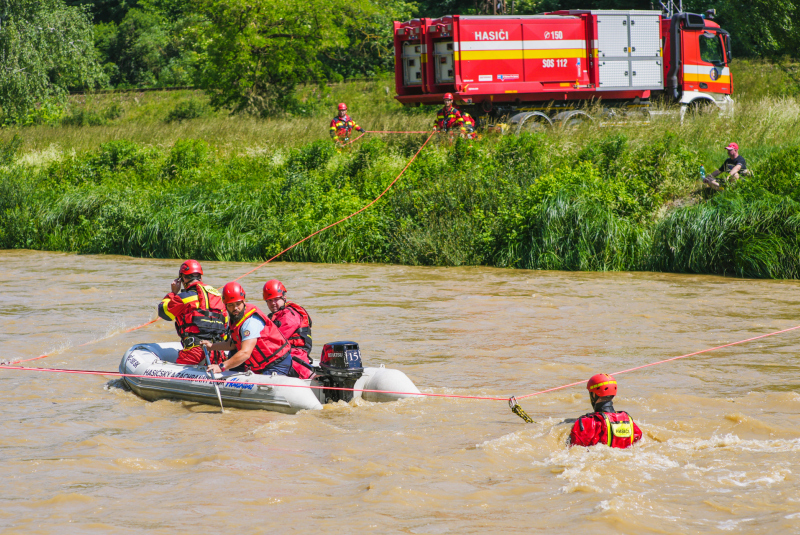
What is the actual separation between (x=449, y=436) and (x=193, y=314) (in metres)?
2.97

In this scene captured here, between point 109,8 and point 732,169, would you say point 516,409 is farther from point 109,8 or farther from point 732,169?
point 109,8

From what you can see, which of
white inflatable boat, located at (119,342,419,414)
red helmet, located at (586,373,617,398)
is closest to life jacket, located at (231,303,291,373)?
white inflatable boat, located at (119,342,419,414)

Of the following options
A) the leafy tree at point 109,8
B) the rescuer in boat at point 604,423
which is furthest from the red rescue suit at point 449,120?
the leafy tree at point 109,8

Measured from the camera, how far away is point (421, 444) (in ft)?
21.9

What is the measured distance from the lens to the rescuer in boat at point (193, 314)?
27.7 ft

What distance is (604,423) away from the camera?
19.6ft

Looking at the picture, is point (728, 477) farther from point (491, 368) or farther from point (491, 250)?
point (491, 250)

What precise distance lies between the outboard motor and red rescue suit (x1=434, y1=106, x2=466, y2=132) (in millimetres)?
11685

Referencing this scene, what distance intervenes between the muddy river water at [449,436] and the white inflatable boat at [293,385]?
0.39 ft

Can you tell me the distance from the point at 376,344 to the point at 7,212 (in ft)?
44.1

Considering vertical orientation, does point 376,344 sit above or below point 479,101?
below

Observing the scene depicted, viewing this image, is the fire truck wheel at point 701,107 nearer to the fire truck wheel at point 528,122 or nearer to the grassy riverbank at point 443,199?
the grassy riverbank at point 443,199

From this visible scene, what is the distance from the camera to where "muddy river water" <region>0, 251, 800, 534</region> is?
527cm

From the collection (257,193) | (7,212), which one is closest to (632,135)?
(257,193)
